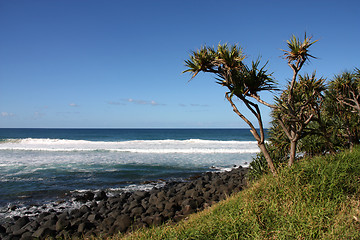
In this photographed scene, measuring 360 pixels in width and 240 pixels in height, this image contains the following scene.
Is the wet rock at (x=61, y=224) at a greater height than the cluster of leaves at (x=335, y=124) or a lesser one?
lesser

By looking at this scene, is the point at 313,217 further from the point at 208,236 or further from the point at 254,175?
the point at 254,175

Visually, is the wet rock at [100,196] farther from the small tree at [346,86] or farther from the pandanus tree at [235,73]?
the small tree at [346,86]

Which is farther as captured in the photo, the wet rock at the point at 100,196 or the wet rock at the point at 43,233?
the wet rock at the point at 100,196

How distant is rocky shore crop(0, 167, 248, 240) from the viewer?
24.9 feet

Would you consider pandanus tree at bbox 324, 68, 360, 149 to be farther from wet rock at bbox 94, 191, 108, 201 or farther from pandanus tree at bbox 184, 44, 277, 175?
wet rock at bbox 94, 191, 108, 201

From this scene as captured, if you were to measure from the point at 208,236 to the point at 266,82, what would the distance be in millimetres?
5094

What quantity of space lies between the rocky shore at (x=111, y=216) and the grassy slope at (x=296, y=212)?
3077mm

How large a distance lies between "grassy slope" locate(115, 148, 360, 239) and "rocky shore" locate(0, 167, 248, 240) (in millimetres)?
3077

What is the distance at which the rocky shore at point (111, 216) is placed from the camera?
7.59 m

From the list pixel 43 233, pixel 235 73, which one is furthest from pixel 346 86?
pixel 43 233

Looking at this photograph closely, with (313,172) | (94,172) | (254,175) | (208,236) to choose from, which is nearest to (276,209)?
(208,236)

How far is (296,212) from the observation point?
457cm

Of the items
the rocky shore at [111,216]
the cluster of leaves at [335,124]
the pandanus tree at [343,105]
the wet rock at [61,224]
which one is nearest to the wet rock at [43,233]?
the rocky shore at [111,216]

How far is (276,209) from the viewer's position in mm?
4676
